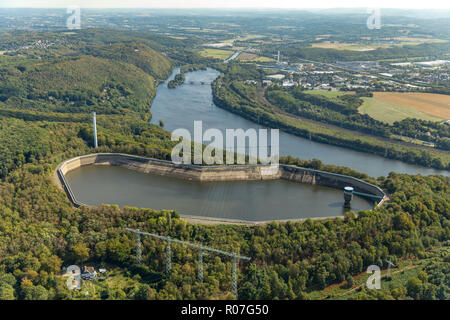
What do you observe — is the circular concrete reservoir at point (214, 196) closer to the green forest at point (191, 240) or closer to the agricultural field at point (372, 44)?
the green forest at point (191, 240)

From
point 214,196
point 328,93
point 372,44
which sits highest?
point 372,44

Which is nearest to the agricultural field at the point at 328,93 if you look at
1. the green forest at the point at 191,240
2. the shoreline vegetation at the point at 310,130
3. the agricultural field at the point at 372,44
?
the shoreline vegetation at the point at 310,130

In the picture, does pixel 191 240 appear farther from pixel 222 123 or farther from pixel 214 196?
pixel 222 123

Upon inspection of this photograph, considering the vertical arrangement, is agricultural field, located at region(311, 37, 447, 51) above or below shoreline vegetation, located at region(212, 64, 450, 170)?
above

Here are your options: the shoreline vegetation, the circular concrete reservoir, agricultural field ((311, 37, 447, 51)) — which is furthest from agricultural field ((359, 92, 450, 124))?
agricultural field ((311, 37, 447, 51))

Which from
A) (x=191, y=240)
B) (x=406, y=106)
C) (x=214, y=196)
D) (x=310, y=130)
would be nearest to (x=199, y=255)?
(x=191, y=240)

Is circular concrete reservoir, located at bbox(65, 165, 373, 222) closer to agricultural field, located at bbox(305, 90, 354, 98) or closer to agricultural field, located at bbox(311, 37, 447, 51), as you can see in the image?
agricultural field, located at bbox(305, 90, 354, 98)

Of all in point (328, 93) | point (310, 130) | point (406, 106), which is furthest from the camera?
point (328, 93)
